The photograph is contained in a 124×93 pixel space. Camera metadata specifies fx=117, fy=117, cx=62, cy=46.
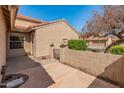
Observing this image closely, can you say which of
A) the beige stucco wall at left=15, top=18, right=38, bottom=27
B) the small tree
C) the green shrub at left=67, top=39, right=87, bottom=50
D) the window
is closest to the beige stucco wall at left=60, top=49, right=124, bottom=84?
the green shrub at left=67, top=39, right=87, bottom=50

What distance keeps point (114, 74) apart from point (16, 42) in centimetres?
1034

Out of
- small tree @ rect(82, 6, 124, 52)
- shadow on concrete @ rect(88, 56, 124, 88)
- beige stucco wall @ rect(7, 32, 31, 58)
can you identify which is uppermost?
small tree @ rect(82, 6, 124, 52)

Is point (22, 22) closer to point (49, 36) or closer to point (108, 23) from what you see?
point (49, 36)

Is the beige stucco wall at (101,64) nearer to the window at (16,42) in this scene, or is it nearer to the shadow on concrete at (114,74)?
the shadow on concrete at (114,74)

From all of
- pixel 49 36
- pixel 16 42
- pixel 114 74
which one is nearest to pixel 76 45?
pixel 49 36

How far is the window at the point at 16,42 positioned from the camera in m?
12.1

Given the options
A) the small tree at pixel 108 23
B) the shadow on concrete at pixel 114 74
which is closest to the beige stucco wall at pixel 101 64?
the shadow on concrete at pixel 114 74

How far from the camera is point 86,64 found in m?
7.00

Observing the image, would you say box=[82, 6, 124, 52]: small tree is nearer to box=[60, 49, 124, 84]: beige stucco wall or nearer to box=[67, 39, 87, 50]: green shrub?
box=[67, 39, 87, 50]: green shrub

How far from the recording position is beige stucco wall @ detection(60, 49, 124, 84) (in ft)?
16.5

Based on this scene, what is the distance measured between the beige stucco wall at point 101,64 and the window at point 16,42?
22.7ft

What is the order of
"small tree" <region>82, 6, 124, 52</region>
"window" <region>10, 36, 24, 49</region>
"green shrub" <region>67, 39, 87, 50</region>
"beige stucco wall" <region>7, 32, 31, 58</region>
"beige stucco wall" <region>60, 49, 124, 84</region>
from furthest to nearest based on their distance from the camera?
"window" <region>10, 36, 24, 49</region> → "beige stucco wall" <region>7, 32, 31, 58</region> → "small tree" <region>82, 6, 124, 52</region> → "green shrub" <region>67, 39, 87, 50</region> → "beige stucco wall" <region>60, 49, 124, 84</region>

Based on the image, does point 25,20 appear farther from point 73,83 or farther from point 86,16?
point 73,83
